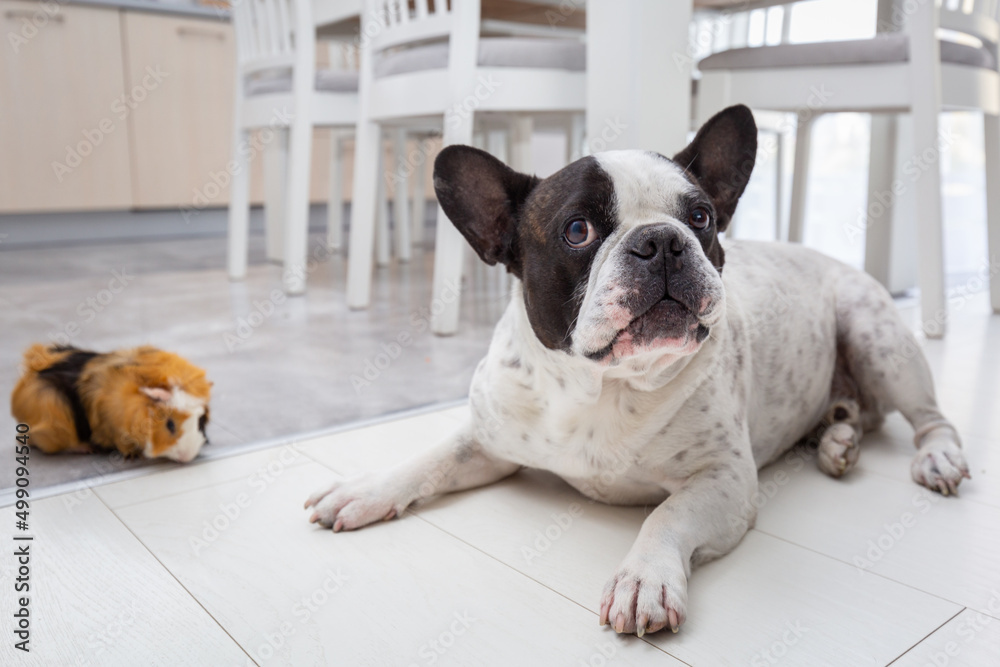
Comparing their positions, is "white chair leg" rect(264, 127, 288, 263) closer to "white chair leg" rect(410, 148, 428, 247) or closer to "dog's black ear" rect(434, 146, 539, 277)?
"white chair leg" rect(410, 148, 428, 247)

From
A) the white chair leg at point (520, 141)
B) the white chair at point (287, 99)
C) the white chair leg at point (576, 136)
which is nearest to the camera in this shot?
the white chair at point (287, 99)

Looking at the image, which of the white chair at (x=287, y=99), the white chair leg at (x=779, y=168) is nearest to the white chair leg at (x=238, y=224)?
the white chair at (x=287, y=99)

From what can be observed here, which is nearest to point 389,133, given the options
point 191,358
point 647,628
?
point 191,358

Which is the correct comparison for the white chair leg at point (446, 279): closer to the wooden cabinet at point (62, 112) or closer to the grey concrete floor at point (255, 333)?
the grey concrete floor at point (255, 333)

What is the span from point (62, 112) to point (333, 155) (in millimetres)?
1892

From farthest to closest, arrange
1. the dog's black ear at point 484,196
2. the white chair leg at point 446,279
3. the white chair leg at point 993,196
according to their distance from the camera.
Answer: the white chair leg at point 993,196 < the white chair leg at point 446,279 < the dog's black ear at point 484,196

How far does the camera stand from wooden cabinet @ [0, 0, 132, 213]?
16.2 feet

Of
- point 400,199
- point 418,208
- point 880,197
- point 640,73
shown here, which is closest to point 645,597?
point 640,73

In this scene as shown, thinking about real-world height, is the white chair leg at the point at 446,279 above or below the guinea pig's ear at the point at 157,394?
above

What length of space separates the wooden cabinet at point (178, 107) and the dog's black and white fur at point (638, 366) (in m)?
4.86

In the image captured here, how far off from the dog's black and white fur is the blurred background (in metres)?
0.65

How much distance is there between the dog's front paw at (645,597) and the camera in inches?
39.5

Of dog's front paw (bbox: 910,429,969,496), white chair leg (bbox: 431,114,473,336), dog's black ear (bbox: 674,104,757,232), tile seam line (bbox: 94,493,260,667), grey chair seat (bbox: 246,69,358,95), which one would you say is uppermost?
grey chair seat (bbox: 246,69,358,95)

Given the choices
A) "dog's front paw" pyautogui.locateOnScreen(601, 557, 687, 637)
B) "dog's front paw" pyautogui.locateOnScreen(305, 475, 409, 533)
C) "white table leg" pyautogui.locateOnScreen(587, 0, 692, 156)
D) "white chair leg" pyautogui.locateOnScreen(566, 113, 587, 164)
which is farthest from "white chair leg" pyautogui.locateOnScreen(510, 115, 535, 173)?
"dog's front paw" pyautogui.locateOnScreen(601, 557, 687, 637)
